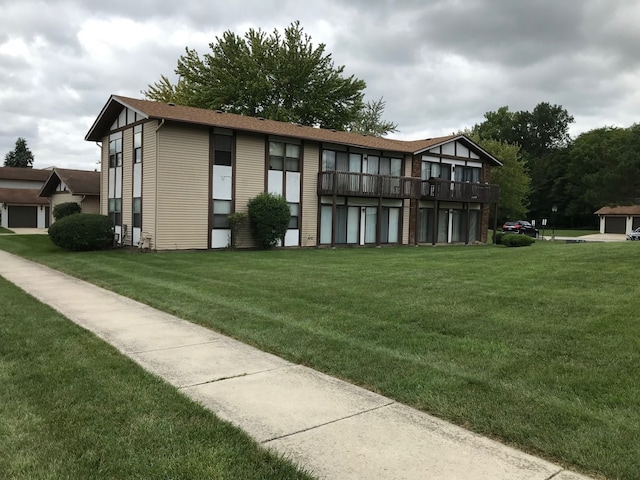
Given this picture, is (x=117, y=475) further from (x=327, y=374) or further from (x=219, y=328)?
(x=219, y=328)

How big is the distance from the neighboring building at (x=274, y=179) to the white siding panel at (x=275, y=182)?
0.04 meters

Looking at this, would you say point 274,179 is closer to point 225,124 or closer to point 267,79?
point 225,124

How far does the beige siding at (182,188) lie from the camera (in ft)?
63.5

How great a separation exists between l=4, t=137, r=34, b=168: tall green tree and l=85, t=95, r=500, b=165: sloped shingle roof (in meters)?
68.3

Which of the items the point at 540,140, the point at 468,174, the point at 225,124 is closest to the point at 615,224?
the point at 540,140

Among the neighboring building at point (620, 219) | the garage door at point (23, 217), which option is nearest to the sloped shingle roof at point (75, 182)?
the garage door at point (23, 217)

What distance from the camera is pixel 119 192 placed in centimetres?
2298

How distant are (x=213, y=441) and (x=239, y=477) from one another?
540 mm

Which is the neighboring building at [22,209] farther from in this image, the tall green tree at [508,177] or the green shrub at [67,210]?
the tall green tree at [508,177]

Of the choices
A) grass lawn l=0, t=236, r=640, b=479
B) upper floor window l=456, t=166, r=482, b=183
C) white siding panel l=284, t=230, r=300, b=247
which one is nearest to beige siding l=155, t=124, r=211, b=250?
white siding panel l=284, t=230, r=300, b=247

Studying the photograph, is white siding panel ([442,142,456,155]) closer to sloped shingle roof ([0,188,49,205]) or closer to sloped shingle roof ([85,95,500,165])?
sloped shingle roof ([85,95,500,165])

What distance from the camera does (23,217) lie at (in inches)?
1748

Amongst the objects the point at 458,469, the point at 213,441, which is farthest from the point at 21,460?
the point at 458,469

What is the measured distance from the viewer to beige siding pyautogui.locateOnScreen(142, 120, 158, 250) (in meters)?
19.5
